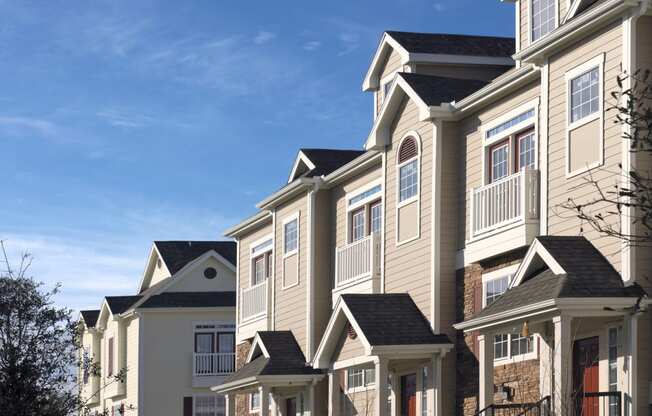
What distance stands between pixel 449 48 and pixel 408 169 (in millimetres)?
4638

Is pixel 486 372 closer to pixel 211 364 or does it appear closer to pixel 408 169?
pixel 408 169

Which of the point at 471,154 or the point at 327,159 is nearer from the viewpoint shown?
the point at 471,154

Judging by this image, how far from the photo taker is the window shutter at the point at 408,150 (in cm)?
2873

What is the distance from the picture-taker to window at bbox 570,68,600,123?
853 inches

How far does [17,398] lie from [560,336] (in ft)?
46.9

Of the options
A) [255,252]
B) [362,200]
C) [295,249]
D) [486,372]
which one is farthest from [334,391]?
[255,252]

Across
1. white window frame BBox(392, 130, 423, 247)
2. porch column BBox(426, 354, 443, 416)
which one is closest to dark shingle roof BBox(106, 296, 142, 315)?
white window frame BBox(392, 130, 423, 247)

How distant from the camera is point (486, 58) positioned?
32.3m

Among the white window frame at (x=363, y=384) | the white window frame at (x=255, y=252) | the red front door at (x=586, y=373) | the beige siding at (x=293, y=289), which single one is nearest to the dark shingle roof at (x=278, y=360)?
the beige siding at (x=293, y=289)

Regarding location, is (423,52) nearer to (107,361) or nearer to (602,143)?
(602,143)

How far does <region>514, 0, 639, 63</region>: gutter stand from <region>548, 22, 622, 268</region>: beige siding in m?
0.19

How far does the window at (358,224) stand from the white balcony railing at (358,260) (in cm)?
52

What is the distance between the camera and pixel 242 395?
41.0 meters

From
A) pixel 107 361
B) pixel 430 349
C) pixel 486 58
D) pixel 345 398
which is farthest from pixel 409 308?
pixel 107 361
